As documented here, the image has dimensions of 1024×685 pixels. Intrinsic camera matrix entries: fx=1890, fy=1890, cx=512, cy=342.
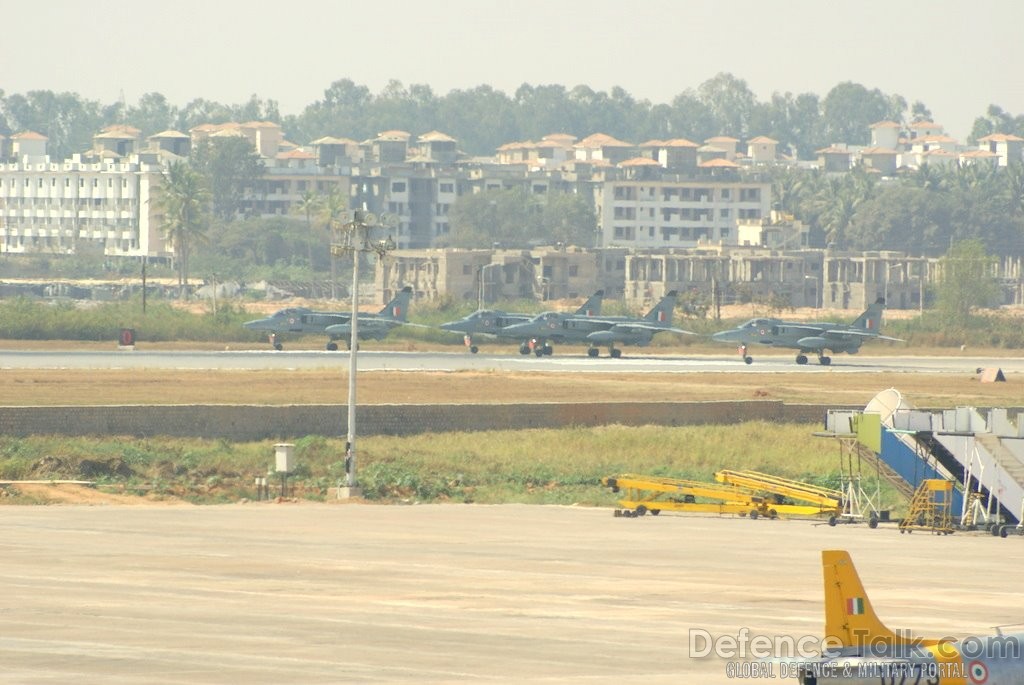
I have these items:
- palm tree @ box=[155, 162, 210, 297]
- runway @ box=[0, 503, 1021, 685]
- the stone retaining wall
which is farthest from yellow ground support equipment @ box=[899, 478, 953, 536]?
palm tree @ box=[155, 162, 210, 297]

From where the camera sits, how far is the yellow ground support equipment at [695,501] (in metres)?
40.1

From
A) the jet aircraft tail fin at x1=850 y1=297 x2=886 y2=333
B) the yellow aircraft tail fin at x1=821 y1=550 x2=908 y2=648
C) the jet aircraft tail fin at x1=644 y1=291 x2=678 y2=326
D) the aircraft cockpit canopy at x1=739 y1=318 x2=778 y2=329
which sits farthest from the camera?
the jet aircraft tail fin at x1=644 y1=291 x2=678 y2=326

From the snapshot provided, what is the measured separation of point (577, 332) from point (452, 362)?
10127 millimetres

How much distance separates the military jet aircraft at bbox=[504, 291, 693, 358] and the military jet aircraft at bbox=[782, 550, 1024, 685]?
75.5m

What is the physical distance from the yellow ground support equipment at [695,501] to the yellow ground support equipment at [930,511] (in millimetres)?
2310

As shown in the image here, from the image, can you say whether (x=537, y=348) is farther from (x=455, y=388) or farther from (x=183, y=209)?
(x=183, y=209)

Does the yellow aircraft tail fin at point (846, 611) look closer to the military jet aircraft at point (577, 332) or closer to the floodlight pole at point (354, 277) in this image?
the floodlight pole at point (354, 277)

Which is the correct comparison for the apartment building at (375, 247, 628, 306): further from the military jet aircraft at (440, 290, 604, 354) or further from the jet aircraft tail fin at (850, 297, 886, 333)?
the jet aircraft tail fin at (850, 297, 886, 333)

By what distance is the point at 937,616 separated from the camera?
25.7 metres

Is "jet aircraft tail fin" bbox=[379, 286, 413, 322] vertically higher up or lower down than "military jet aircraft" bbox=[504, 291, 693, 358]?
higher up

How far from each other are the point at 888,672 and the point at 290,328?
3111 inches

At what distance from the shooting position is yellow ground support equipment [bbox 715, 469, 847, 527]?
3953 cm

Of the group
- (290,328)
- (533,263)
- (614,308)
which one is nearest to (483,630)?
(290,328)

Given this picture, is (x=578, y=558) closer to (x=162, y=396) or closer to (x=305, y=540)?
(x=305, y=540)
